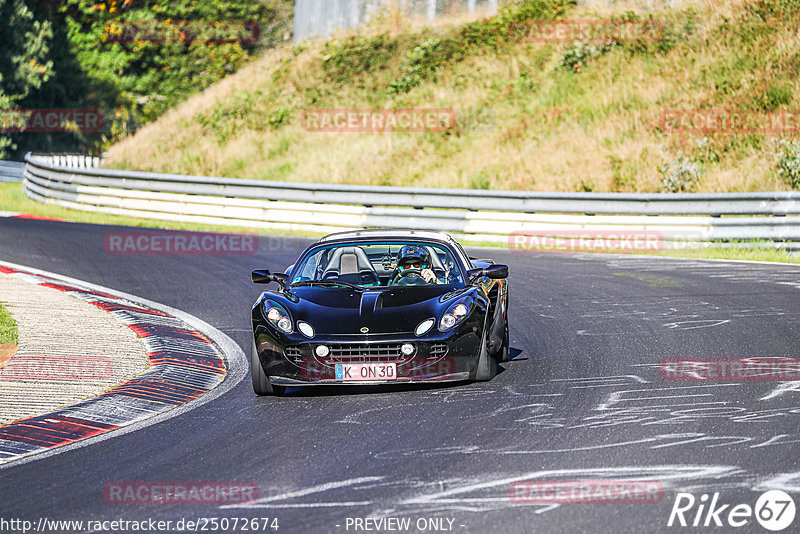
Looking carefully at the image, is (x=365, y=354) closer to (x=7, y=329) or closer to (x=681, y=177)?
(x=7, y=329)

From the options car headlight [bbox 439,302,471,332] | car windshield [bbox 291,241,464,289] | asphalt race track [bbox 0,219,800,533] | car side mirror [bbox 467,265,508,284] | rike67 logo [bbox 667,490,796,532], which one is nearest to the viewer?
rike67 logo [bbox 667,490,796,532]

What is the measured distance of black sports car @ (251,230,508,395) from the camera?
8.57 meters

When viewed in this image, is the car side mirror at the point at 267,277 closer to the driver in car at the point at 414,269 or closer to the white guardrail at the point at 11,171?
the driver in car at the point at 414,269

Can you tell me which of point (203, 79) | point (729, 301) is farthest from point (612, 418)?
point (203, 79)

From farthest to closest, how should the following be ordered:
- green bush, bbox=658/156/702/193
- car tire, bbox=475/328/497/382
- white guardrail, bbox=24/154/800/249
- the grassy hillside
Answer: the grassy hillside
green bush, bbox=658/156/702/193
white guardrail, bbox=24/154/800/249
car tire, bbox=475/328/497/382

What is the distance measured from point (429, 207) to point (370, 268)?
12.2 metres

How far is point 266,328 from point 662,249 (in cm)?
1207

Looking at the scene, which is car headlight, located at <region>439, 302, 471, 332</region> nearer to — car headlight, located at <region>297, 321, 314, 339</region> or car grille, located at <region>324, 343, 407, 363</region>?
car grille, located at <region>324, 343, 407, 363</region>

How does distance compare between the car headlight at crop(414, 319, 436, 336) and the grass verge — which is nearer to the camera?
the car headlight at crop(414, 319, 436, 336)

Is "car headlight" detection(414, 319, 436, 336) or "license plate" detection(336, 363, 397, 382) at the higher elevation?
"car headlight" detection(414, 319, 436, 336)

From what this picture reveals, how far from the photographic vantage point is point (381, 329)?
8.64 meters

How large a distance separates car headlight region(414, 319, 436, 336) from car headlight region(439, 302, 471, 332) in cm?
7

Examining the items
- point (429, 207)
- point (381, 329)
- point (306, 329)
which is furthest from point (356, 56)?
point (381, 329)

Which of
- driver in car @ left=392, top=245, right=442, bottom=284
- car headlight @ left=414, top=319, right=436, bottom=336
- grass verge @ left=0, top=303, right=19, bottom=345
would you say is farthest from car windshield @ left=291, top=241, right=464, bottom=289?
grass verge @ left=0, top=303, right=19, bottom=345
